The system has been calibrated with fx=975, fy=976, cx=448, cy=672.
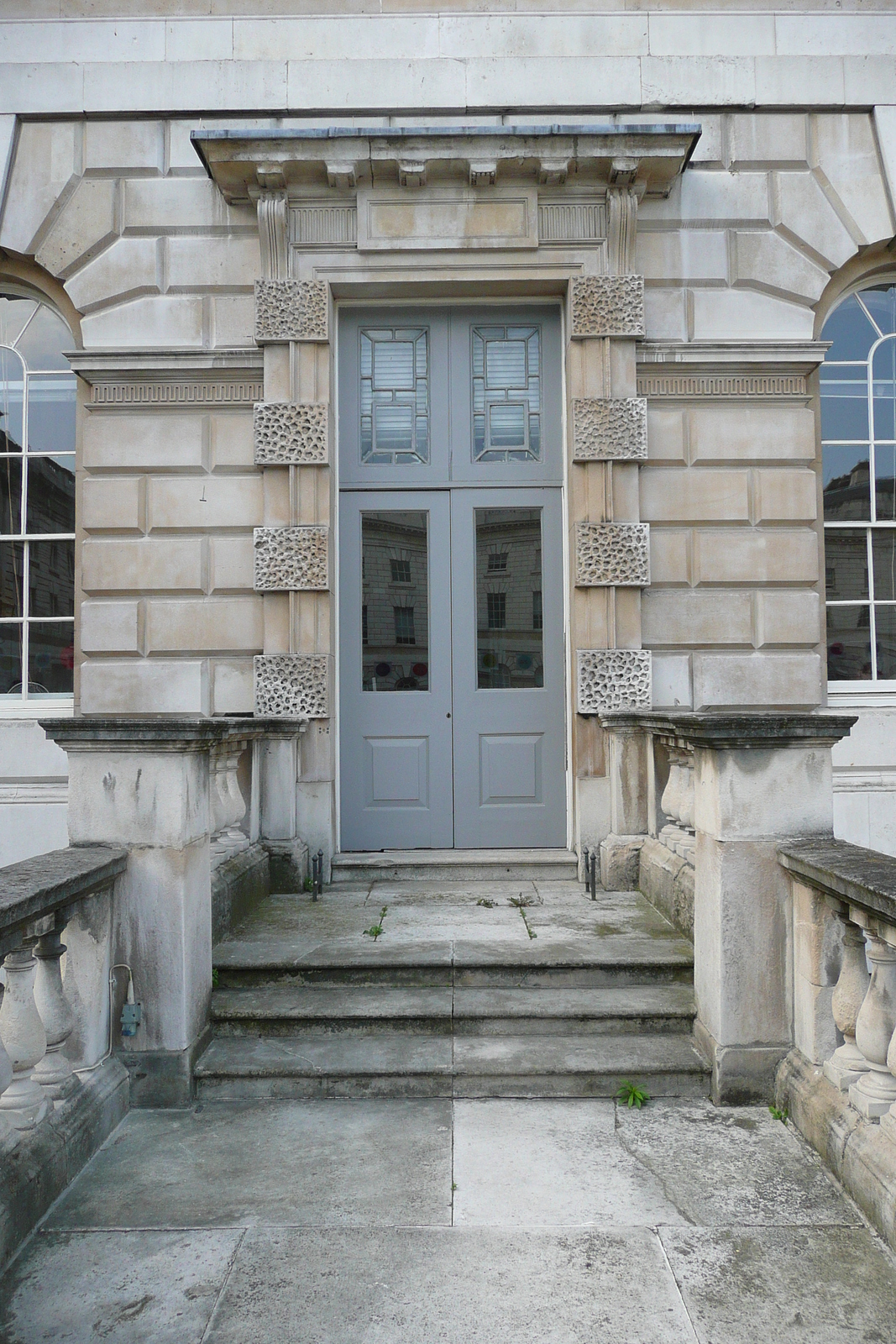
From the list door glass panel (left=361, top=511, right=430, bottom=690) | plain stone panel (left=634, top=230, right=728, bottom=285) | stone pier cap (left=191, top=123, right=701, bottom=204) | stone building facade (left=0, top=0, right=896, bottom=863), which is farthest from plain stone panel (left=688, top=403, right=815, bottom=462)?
door glass panel (left=361, top=511, right=430, bottom=690)

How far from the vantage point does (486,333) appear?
760 cm

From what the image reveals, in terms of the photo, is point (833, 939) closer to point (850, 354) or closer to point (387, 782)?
point (387, 782)

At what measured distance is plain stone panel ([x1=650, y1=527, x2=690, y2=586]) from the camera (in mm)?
7305

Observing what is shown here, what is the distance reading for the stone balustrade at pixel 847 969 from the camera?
321 cm

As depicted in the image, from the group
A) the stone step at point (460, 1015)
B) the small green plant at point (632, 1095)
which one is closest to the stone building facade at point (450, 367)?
the stone step at point (460, 1015)

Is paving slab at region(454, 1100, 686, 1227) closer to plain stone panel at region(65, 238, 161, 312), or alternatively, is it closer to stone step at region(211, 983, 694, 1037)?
stone step at region(211, 983, 694, 1037)

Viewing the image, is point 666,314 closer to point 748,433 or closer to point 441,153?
point 748,433

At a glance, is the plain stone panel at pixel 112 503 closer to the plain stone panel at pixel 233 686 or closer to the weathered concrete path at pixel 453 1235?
the plain stone panel at pixel 233 686

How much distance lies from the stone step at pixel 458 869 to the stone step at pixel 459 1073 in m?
2.74

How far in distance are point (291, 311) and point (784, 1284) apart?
6.58 metres

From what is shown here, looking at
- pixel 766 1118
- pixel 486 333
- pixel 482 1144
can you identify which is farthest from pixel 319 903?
pixel 486 333

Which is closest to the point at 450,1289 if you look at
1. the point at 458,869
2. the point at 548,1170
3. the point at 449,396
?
the point at 548,1170

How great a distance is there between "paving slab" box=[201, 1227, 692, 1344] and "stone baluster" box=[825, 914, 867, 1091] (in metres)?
0.94

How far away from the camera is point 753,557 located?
7355 mm
